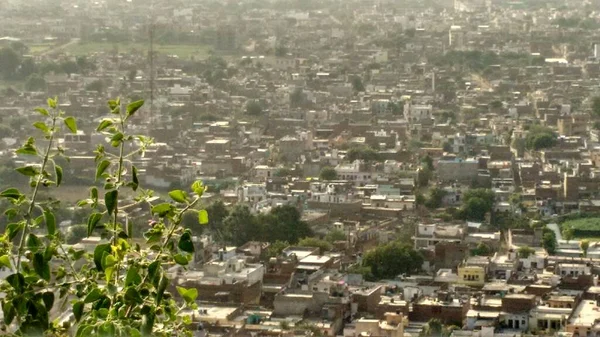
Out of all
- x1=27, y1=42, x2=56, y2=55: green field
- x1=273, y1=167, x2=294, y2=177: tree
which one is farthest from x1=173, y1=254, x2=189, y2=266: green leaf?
x1=27, y1=42, x2=56, y2=55: green field

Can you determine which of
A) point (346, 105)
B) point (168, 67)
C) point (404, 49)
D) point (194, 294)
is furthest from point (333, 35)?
point (194, 294)

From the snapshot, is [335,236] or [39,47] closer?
[335,236]

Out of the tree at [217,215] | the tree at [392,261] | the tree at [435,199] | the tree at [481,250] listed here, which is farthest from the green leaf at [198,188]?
the tree at [435,199]

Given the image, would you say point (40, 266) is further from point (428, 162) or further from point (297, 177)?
point (428, 162)

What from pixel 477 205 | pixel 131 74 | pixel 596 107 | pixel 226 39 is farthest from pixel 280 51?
pixel 477 205

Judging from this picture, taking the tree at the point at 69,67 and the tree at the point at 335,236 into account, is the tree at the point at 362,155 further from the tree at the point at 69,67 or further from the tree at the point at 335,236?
the tree at the point at 69,67
